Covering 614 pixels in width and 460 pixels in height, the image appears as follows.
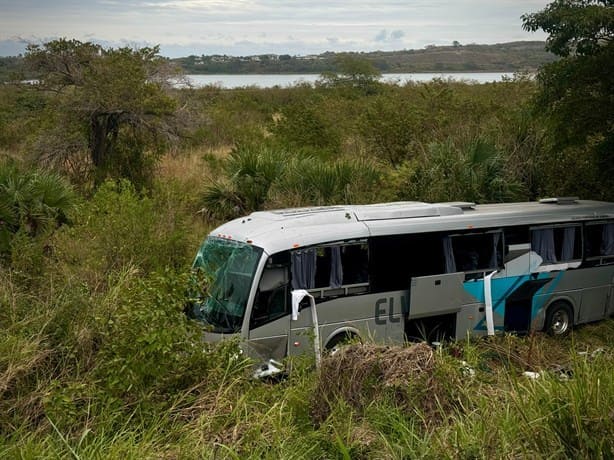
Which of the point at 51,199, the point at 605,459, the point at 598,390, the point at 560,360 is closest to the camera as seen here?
the point at 605,459

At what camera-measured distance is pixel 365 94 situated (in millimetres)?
53125

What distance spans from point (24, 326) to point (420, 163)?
13.9 meters

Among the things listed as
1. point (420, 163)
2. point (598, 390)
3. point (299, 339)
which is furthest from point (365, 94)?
point (598, 390)

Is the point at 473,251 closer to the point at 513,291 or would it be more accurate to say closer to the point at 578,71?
the point at 513,291

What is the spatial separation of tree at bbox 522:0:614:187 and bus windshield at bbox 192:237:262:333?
8344 mm

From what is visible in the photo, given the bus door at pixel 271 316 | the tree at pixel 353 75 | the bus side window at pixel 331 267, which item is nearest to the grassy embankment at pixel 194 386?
the bus door at pixel 271 316

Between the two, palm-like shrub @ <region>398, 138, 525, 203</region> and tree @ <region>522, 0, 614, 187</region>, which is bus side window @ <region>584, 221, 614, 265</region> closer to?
tree @ <region>522, 0, 614, 187</region>

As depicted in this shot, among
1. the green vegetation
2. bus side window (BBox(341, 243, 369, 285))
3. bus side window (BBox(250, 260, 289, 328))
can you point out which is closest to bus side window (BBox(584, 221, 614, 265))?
the green vegetation

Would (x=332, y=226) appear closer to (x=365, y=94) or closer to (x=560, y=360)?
(x=560, y=360)

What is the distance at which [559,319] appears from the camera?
1338 centimetres

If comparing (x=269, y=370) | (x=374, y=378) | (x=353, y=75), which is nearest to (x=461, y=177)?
(x=269, y=370)

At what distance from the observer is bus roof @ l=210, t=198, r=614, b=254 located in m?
10.4

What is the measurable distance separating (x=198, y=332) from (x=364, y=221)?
4.56m

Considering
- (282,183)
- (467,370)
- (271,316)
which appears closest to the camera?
(467,370)
